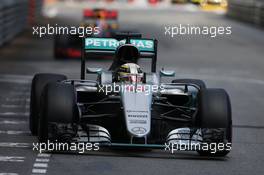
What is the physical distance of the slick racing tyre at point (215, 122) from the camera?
11.3m

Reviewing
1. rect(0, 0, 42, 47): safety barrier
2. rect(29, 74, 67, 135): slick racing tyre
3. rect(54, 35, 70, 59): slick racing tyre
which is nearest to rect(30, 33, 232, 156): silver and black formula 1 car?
rect(29, 74, 67, 135): slick racing tyre

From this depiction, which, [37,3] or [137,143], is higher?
[137,143]

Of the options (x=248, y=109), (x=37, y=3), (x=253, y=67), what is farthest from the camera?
(x=37, y=3)

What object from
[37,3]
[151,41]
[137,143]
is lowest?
[37,3]

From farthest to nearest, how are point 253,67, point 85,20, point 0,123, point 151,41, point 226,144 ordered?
point 85,20 → point 253,67 → point 0,123 → point 151,41 → point 226,144

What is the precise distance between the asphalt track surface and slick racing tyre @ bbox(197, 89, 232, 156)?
176 mm

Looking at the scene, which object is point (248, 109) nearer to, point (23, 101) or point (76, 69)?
point (23, 101)

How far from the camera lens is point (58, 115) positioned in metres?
11.2

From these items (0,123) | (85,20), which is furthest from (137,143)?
(85,20)

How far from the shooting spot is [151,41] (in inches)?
522

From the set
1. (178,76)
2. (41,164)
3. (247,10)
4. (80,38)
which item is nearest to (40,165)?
(41,164)

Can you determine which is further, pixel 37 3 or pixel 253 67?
pixel 37 3

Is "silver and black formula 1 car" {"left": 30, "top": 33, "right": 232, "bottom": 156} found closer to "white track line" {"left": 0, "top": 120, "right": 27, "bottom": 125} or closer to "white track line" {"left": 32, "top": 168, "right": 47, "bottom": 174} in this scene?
"white track line" {"left": 32, "top": 168, "right": 47, "bottom": 174}

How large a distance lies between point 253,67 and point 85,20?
6782mm
